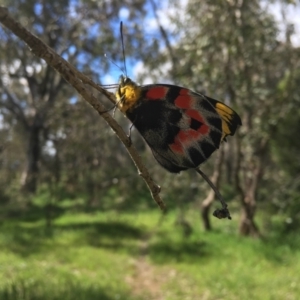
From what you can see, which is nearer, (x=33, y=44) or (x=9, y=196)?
(x=33, y=44)

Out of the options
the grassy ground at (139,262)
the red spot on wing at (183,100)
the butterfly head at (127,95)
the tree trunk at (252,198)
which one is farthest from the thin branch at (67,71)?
the tree trunk at (252,198)

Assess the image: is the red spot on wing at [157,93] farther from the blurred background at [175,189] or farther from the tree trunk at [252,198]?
the tree trunk at [252,198]

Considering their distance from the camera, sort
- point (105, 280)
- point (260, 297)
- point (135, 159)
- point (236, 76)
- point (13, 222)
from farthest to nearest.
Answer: point (13, 222), point (236, 76), point (105, 280), point (260, 297), point (135, 159)

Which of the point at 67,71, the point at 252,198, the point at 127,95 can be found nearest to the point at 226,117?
the point at 127,95

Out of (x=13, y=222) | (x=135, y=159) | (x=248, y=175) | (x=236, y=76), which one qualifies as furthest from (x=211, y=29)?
(x=135, y=159)

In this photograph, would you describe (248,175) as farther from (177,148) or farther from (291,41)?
(177,148)

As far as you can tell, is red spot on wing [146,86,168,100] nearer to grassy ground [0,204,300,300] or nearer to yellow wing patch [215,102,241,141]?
yellow wing patch [215,102,241,141]
